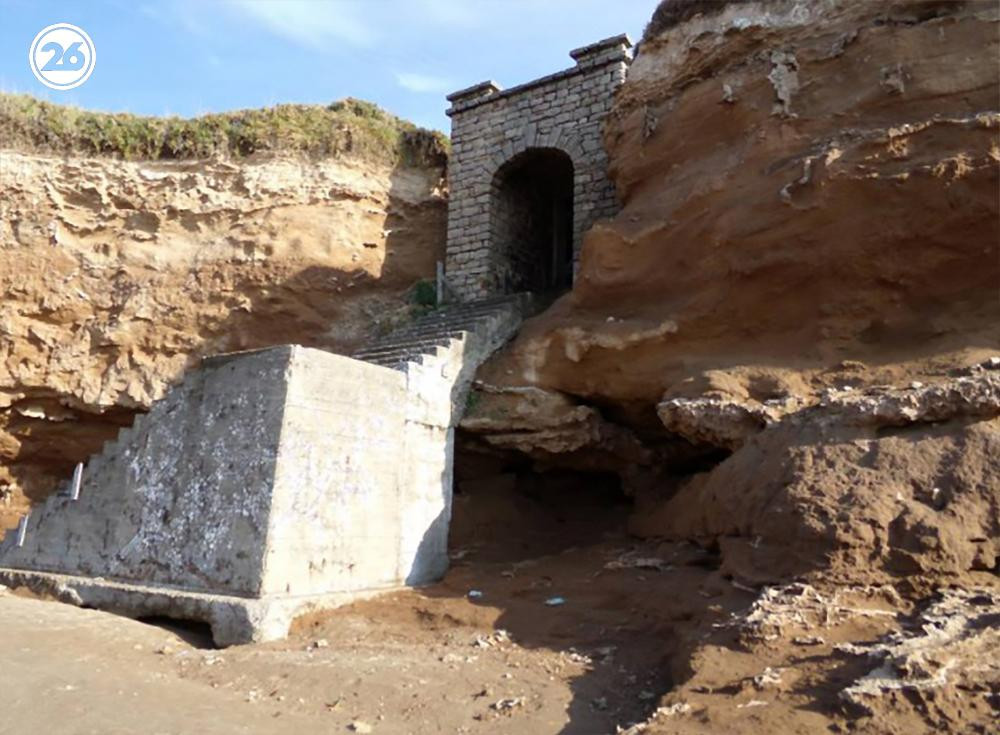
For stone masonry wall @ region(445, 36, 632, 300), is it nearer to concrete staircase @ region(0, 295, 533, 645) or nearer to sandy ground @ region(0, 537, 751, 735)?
concrete staircase @ region(0, 295, 533, 645)

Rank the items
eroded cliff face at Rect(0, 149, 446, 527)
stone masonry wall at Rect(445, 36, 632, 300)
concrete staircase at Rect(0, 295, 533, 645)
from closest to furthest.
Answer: concrete staircase at Rect(0, 295, 533, 645), stone masonry wall at Rect(445, 36, 632, 300), eroded cliff face at Rect(0, 149, 446, 527)

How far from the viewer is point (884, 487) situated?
5.41 meters

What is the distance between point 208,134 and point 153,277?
268 cm

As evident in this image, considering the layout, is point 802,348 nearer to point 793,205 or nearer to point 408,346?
point 793,205

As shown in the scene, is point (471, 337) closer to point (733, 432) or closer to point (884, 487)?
point (733, 432)

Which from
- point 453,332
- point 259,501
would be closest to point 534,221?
point 453,332

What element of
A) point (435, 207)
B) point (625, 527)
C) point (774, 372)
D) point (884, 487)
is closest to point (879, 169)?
point (774, 372)

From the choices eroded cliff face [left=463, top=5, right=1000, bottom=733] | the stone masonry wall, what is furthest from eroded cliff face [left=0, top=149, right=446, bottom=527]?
eroded cliff face [left=463, top=5, right=1000, bottom=733]

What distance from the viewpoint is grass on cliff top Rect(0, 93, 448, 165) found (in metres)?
12.9

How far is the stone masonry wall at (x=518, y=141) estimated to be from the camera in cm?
1126

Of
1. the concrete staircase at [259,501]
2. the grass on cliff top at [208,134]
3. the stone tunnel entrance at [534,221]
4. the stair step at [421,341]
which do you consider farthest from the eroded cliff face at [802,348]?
the grass on cliff top at [208,134]

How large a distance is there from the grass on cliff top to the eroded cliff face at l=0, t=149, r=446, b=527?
0.90 feet

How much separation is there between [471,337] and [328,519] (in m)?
3.13

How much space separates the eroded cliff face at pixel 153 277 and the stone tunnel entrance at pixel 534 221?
1.46 meters
